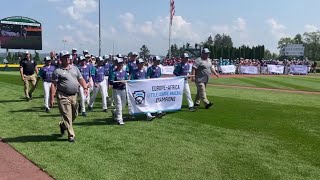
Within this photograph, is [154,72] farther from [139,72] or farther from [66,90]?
[66,90]

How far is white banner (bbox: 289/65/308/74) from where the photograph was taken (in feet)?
150

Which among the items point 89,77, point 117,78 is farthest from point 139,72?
point 89,77

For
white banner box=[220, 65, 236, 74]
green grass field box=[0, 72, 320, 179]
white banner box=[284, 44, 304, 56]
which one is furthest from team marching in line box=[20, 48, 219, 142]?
white banner box=[284, 44, 304, 56]

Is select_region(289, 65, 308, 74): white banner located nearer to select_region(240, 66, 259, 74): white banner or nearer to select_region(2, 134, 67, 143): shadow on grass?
select_region(240, 66, 259, 74): white banner

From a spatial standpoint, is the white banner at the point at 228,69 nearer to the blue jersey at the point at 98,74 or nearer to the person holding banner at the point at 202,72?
the person holding banner at the point at 202,72

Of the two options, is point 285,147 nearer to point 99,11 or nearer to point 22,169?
point 22,169

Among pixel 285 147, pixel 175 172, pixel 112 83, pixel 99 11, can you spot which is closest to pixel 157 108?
pixel 112 83

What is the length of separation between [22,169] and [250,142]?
466 cm

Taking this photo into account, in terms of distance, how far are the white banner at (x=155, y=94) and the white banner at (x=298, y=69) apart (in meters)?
36.3

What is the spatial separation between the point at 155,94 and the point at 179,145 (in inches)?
152

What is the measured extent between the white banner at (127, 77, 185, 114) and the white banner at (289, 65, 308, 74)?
36272 mm

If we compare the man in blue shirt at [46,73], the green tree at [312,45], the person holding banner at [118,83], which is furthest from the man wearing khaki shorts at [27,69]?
the green tree at [312,45]

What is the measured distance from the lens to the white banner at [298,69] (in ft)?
150

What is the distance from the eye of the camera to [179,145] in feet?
26.6
